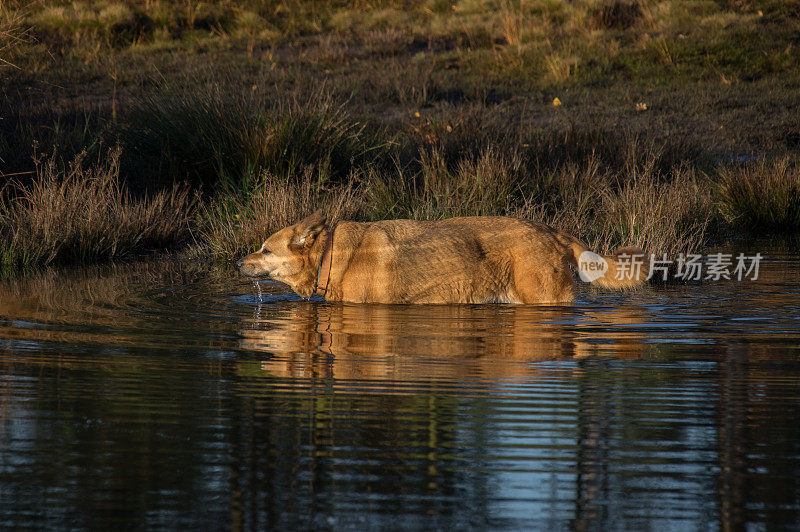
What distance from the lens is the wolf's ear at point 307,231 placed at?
8.95 m

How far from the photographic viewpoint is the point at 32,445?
454cm

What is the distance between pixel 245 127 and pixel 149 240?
2291 mm

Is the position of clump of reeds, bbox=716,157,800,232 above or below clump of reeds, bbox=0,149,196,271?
above

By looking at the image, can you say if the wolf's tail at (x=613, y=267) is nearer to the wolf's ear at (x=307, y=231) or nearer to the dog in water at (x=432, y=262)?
→ the dog in water at (x=432, y=262)

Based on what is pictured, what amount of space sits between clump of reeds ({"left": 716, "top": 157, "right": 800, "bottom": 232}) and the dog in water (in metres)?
6.74

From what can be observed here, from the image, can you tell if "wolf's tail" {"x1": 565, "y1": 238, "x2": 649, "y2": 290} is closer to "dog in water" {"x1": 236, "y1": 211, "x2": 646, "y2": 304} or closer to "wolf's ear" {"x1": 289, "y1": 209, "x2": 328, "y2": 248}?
"dog in water" {"x1": 236, "y1": 211, "x2": 646, "y2": 304}

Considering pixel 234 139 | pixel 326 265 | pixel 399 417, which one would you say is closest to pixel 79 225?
pixel 234 139

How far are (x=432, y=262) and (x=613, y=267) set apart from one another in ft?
5.12

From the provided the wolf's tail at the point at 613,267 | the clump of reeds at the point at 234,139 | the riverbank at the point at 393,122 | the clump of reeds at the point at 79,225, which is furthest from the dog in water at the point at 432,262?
the clump of reeds at the point at 234,139

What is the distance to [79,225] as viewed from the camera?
1197cm

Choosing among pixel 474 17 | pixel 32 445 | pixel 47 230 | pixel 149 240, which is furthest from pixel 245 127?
pixel 474 17

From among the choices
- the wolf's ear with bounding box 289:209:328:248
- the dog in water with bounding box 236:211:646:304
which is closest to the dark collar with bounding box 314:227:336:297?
the dog in water with bounding box 236:211:646:304

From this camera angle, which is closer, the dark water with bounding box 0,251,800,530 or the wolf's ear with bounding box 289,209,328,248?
the dark water with bounding box 0,251,800,530

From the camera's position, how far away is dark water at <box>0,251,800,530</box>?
3.79m
